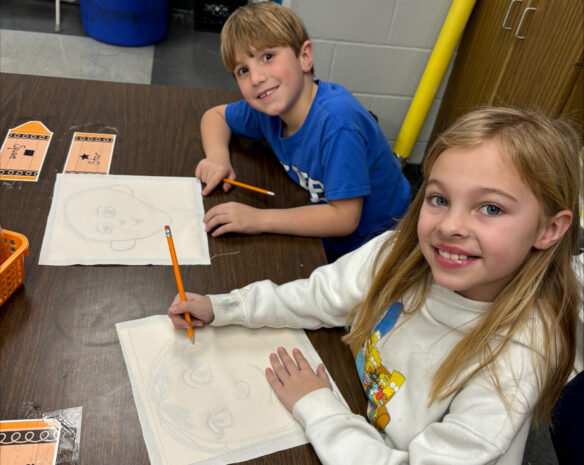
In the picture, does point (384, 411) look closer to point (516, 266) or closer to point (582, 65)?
point (516, 266)

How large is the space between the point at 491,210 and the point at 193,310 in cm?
44

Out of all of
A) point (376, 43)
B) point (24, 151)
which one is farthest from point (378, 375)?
point (376, 43)

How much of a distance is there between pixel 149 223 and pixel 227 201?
0.56 ft

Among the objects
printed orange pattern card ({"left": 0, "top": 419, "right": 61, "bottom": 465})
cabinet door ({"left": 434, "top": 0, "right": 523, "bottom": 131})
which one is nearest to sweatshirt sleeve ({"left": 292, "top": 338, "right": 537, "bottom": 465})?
printed orange pattern card ({"left": 0, "top": 419, "right": 61, "bottom": 465})

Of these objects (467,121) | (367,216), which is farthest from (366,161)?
(467,121)

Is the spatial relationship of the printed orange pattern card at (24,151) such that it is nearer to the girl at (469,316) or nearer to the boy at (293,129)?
the boy at (293,129)

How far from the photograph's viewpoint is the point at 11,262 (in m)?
0.75

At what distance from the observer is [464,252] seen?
2.21 ft

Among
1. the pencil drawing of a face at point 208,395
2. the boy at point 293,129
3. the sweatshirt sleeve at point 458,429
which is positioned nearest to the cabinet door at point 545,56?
the boy at point 293,129

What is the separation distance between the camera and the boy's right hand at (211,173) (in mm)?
1056

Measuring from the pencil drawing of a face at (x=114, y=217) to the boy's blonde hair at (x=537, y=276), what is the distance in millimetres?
512

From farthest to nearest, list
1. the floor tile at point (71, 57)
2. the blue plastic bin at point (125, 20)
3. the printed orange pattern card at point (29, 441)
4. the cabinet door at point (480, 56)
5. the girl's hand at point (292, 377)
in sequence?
1. the blue plastic bin at point (125, 20)
2. the floor tile at point (71, 57)
3. the cabinet door at point (480, 56)
4. the girl's hand at point (292, 377)
5. the printed orange pattern card at point (29, 441)

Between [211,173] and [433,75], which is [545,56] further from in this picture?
[211,173]

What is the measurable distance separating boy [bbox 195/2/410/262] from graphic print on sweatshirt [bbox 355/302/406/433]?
253 millimetres
